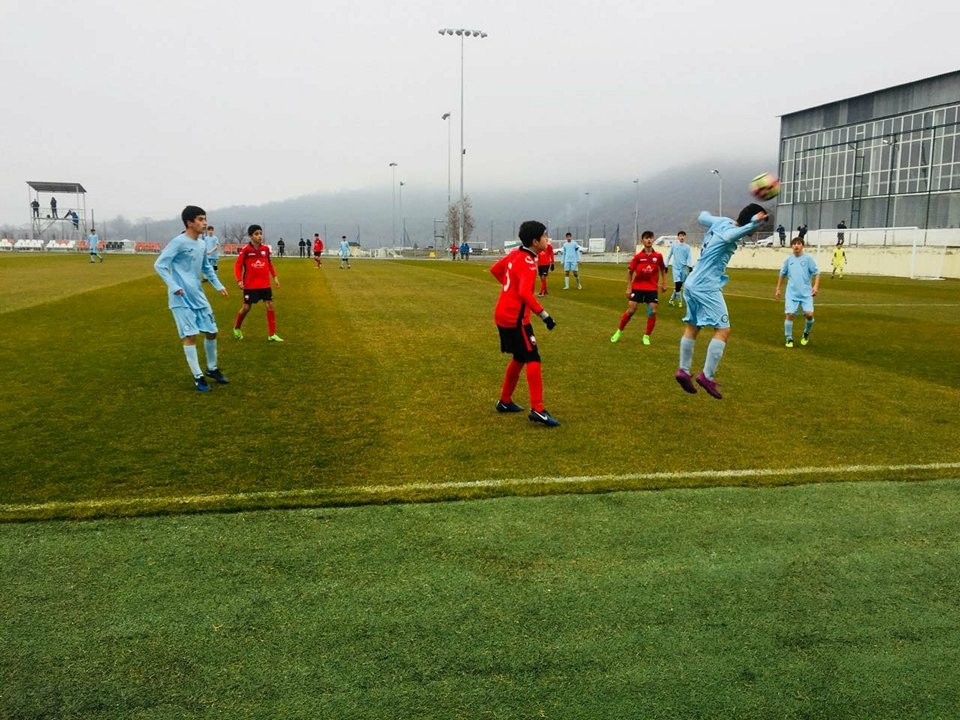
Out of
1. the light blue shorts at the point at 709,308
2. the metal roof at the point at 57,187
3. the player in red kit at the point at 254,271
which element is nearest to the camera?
the light blue shorts at the point at 709,308

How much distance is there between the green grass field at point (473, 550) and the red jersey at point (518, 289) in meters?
1.09

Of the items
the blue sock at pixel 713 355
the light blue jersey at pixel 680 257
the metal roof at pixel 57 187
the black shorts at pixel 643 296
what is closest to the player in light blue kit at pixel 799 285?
the black shorts at pixel 643 296

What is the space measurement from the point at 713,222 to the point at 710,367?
5.48ft

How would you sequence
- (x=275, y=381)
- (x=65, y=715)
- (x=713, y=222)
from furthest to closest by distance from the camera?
1. (x=275, y=381)
2. (x=713, y=222)
3. (x=65, y=715)

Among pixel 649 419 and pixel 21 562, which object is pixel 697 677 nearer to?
pixel 21 562

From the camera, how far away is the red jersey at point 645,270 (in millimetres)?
13414

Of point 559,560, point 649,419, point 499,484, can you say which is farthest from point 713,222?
point 559,560

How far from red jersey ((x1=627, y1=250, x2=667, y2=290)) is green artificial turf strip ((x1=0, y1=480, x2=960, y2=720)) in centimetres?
864

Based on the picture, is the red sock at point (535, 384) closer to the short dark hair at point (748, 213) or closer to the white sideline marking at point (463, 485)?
the white sideline marking at point (463, 485)

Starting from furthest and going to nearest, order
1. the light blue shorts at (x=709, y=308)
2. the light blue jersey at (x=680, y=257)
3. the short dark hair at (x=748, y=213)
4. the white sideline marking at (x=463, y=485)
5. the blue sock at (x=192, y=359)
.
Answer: the light blue jersey at (x=680, y=257) → the blue sock at (x=192, y=359) → the light blue shorts at (x=709, y=308) → the short dark hair at (x=748, y=213) → the white sideline marking at (x=463, y=485)

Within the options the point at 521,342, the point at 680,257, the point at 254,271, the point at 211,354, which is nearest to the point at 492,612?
the point at 521,342

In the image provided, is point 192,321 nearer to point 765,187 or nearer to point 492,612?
point 492,612

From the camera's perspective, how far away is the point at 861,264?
3972 centimetres

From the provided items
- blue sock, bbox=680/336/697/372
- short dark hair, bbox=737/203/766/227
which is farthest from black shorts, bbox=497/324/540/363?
short dark hair, bbox=737/203/766/227
